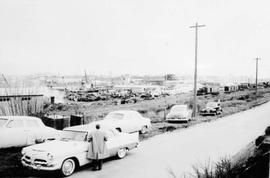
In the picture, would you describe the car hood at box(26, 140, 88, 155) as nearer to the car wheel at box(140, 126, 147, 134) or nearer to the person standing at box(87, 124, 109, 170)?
the person standing at box(87, 124, 109, 170)

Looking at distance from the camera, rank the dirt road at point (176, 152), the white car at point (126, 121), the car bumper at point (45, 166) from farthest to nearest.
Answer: the white car at point (126, 121), the dirt road at point (176, 152), the car bumper at point (45, 166)

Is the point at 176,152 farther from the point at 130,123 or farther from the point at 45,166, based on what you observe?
the point at 45,166

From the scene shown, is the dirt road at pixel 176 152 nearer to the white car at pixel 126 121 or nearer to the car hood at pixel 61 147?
the car hood at pixel 61 147

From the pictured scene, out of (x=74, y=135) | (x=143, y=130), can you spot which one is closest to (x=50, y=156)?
(x=74, y=135)

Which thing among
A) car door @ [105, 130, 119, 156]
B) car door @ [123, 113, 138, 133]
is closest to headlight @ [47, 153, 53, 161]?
car door @ [105, 130, 119, 156]

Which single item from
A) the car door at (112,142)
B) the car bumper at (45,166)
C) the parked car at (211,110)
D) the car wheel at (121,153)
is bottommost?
the parked car at (211,110)

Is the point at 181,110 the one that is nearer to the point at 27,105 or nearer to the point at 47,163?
the point at 27,105

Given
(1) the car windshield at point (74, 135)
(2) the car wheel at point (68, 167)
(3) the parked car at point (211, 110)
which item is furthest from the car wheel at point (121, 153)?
(3) the parked car at point (211, 110)

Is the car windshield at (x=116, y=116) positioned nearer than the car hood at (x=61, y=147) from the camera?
No

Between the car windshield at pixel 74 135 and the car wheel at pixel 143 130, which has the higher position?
the car windshield at pixel 74 135
